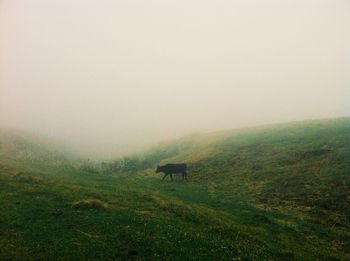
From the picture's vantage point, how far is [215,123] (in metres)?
148

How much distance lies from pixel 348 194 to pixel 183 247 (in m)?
19.3

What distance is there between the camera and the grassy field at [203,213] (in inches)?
750

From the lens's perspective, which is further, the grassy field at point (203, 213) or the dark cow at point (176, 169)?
the dark cow at point (176, 169)

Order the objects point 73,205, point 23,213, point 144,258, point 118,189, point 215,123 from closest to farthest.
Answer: point 144,258, point 23,213, point 73,205, point 118,189, point 215,123

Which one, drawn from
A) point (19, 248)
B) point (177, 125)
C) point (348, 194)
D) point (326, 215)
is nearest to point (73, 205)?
point (19, 248)

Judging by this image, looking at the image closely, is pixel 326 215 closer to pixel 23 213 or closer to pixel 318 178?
pixel 318 178

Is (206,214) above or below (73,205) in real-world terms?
below

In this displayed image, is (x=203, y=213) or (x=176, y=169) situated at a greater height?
(x=176, y=169)

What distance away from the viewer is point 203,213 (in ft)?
88.0

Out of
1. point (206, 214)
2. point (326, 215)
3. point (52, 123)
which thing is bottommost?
point (326, 215)

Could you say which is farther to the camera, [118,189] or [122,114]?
[122,114]

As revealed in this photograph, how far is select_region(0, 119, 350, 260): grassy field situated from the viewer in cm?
1905

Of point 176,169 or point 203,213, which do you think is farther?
point 176,169

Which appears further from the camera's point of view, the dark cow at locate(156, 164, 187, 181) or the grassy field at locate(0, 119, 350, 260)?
the dark cow at locate(156, 164, 187, 181)
